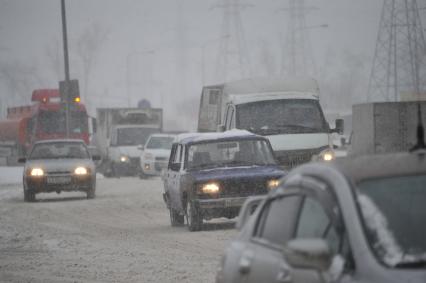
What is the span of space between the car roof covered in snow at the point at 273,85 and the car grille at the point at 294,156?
2.27 meters

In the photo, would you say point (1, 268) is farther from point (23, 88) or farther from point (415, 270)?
point (23, 88)

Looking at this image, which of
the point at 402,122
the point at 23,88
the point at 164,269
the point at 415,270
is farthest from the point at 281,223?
the point at 23,88

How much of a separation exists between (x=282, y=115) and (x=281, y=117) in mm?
67

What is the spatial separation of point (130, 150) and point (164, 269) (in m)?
32.7

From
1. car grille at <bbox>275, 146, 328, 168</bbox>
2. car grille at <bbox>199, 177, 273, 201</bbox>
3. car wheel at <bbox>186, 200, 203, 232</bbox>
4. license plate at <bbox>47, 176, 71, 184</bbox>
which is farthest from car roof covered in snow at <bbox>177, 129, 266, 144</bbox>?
license plate at <bbox>47, 176, 71, 184</bbox>

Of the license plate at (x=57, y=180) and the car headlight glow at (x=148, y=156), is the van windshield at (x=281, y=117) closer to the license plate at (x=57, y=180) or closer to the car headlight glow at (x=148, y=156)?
the license plate at (x=57, y=180)

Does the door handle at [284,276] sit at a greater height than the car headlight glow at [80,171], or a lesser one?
lesser

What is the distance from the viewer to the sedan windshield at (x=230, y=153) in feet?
60.3

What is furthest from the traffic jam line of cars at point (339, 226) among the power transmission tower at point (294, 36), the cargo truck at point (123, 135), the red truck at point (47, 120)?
the power transmission tower at point (294, 36)

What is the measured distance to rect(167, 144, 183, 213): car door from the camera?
60.8ft

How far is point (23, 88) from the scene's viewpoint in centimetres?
15100

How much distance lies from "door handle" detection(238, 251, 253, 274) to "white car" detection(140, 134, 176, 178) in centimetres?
3494

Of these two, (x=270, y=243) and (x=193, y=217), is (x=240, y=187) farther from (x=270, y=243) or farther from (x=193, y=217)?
(x=270, y=243)

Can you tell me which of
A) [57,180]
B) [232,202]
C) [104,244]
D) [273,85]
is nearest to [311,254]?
[104,244]
